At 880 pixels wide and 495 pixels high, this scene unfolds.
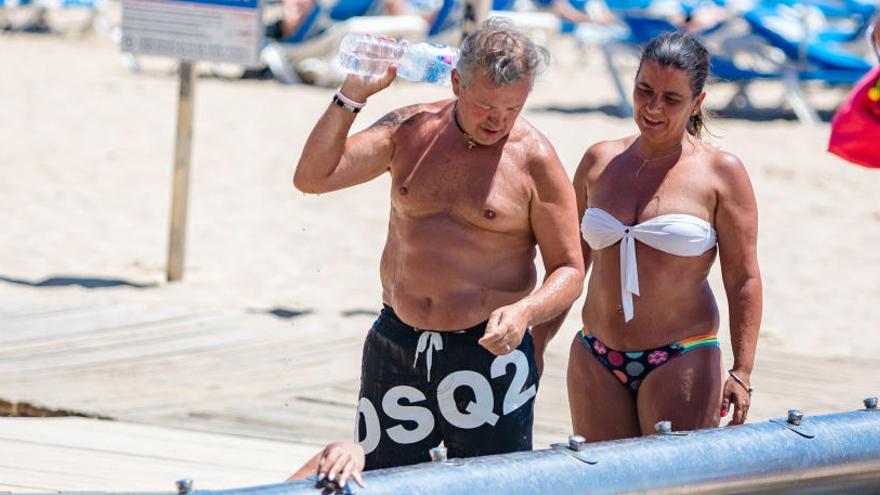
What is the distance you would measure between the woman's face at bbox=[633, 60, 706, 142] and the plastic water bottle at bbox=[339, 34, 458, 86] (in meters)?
0.45

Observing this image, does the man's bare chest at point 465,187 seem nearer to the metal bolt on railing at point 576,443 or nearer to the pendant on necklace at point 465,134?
the pendant on necklace at point 465,134

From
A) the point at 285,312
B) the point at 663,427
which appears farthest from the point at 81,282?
the point at 663,427

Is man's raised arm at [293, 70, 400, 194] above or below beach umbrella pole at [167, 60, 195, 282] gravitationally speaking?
above

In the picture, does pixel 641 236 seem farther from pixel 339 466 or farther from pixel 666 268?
pixel 339 466

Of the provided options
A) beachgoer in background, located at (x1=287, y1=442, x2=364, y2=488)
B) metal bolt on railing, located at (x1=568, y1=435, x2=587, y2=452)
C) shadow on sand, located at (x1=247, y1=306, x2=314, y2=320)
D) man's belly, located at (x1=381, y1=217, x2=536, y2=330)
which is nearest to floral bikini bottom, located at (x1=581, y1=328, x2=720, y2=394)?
man's belly, located at (x1=381, y1=217, x2=536, y2=330)

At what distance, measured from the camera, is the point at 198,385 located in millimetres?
5672

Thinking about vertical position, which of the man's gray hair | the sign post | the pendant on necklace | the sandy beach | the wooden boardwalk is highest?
the man's gray hair

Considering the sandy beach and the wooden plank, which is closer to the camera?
the wooden plank

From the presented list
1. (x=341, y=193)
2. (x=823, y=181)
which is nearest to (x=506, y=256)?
(x=341, y=193)

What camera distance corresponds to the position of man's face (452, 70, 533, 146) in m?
3.08

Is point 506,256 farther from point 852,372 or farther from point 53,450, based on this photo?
point 852,372

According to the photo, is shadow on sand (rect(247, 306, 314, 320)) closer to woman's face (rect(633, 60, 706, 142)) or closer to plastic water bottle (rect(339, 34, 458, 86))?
plastic water bottle (rect(339, 34, 458, 86))

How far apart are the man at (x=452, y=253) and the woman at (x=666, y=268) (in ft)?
0.74

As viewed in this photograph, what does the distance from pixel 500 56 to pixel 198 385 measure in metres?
2.98
